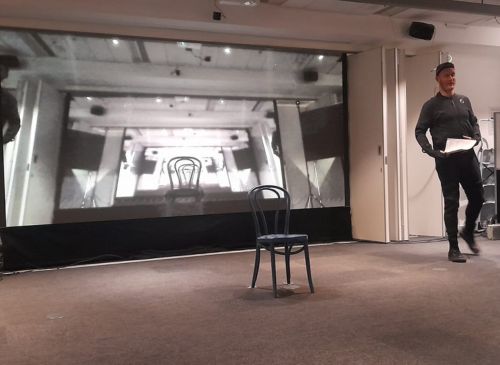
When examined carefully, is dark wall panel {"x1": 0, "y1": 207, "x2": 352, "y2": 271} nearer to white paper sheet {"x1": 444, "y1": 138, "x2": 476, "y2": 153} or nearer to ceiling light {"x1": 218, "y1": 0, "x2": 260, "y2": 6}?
white paper sheet {"x1": 444, "y1": 138, "x2": 476, "y2": 153}

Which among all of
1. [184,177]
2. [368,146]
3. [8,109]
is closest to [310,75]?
[368,146]

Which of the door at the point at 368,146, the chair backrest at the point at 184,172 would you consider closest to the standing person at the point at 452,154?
the door at the point at 368,146

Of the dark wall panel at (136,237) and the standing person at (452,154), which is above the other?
the standing person at (452,154)

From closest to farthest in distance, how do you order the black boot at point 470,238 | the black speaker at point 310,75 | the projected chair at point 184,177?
the black boot at point 470,238
the projected chair at point 184,177
the black speaker at point 310,75

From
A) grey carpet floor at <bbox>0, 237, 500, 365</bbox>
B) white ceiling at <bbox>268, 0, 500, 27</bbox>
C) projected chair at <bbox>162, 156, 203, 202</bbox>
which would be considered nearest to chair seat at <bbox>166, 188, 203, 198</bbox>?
projected chair at <bbox>162, 156, 203, 202</bbox>

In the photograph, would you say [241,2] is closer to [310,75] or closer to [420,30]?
[310,75]

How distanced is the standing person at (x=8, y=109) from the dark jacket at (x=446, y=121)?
3738 millimetres

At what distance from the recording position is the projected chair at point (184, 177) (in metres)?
4.91

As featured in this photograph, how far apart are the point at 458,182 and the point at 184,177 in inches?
106

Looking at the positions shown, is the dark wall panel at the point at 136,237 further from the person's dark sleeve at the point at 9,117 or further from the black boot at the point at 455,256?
the black boot at the point at 455,256

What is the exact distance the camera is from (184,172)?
4953mm

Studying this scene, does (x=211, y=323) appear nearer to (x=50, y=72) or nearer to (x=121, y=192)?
(x=121, y=192)

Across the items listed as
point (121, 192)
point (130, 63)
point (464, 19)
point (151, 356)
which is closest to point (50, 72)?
point (130, 63)

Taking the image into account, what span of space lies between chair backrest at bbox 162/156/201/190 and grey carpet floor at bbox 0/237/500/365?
111cm
